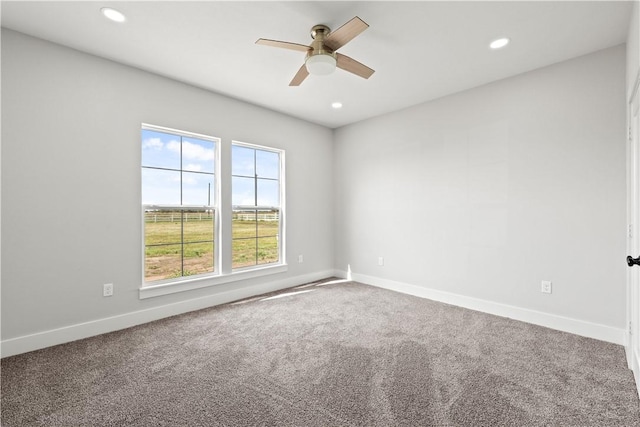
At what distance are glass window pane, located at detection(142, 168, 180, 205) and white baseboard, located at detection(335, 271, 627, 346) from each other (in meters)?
3.23

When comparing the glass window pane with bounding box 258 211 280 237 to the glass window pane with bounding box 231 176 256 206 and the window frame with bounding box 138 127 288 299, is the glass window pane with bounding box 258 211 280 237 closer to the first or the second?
the glass window pane with bounding box 231 176 256 206

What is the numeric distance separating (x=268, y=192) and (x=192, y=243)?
4.43ft

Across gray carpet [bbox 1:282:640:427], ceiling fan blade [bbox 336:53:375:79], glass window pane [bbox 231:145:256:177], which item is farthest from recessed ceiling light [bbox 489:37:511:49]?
glass window pane [bbox 231:145:256:177]

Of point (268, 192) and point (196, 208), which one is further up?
point (268, 192)

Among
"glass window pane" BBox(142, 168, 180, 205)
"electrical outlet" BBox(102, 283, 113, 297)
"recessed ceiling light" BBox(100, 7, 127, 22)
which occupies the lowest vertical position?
"electrical outlet" BBox(102, 283, 113, 297)

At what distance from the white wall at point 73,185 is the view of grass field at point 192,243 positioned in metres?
0.20

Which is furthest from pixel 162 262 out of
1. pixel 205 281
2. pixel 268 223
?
pixel 268 223

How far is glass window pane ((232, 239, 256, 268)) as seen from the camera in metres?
4.00

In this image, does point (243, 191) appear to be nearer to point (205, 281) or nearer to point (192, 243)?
point (192, 243)

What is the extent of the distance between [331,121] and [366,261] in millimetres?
2424

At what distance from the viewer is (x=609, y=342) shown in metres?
2.64

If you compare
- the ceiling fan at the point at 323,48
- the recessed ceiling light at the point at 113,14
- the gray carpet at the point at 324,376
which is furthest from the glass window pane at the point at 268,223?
the recessed ceiling light at the point at 113,14

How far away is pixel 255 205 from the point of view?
4.25 m

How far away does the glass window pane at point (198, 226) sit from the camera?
11.6 ft
